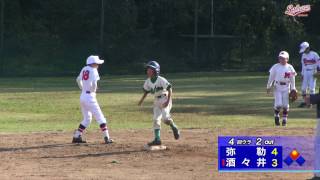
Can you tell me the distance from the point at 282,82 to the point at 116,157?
24.2 ft

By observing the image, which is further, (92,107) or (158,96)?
(92,107)

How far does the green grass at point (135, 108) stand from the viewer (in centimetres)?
1970

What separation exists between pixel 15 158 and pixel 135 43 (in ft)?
138

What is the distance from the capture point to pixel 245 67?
54.8m

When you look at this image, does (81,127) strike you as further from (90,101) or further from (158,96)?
(158,96)

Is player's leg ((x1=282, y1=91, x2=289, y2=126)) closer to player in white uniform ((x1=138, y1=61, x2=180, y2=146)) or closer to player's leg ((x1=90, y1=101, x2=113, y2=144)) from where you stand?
player in white uniform ((x1=138, y1=61, x2=180, y2=146))

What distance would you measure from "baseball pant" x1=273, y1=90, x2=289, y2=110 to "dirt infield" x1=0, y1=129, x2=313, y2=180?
2.08m

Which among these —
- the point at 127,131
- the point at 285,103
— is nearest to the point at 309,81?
the point at 285,103

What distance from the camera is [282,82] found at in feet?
62.6

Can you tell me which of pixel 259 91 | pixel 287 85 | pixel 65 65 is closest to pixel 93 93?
pixel 287 85

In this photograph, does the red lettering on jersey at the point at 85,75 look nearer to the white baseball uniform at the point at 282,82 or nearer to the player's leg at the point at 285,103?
the white baseball uniform at the point at 282,82

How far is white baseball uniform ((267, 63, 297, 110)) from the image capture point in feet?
62.5

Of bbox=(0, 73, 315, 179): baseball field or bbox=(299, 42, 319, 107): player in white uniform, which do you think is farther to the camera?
bbox=(299, 42, 319, 107): player in white uniform
